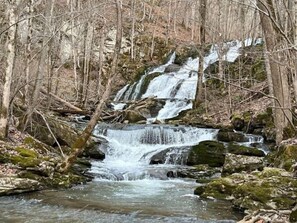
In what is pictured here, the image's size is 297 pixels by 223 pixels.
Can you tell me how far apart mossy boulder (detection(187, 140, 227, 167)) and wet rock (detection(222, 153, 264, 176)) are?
1.94 meters

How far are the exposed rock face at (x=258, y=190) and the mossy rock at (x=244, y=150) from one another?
3839 mm

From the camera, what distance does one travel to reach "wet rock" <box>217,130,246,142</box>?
14911mm

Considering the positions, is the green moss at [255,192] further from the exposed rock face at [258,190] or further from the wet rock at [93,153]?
the wet rock at [93,153]

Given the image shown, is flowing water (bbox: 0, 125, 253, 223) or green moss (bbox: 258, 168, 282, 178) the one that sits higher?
green moss (bbox: 258, 168, 282, 178)

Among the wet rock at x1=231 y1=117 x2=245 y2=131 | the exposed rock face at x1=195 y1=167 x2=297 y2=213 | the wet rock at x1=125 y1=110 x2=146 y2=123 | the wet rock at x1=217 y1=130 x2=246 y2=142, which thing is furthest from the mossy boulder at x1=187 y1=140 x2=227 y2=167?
the wet rock at x1=125 y1=110 x2=146 y2=123

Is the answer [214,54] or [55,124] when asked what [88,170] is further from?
[214,54]

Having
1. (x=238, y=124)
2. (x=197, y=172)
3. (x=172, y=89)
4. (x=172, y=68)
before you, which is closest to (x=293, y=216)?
(x=197, y=172)

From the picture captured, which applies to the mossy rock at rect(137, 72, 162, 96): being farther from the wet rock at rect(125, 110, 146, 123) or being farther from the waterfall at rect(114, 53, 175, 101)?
the wet rock at rect(125, 110, 146, 123)

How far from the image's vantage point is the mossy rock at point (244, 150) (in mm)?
12881

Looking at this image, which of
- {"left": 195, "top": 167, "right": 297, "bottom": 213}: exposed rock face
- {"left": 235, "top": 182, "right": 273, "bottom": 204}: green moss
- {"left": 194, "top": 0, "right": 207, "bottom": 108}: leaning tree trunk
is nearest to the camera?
{"left": 195, "top": 167, "right": 297, "bottom": 213}: exposed rock face

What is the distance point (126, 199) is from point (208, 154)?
5.47 meters

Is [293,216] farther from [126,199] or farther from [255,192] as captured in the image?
[126,199]

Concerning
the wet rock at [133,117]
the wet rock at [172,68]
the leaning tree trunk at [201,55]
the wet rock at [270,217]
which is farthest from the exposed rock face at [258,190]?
the wet rock at [172,68]

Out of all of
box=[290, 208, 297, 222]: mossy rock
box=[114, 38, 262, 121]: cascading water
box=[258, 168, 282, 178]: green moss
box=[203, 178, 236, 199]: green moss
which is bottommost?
box=[203, 178, 236, 199]: green moss
